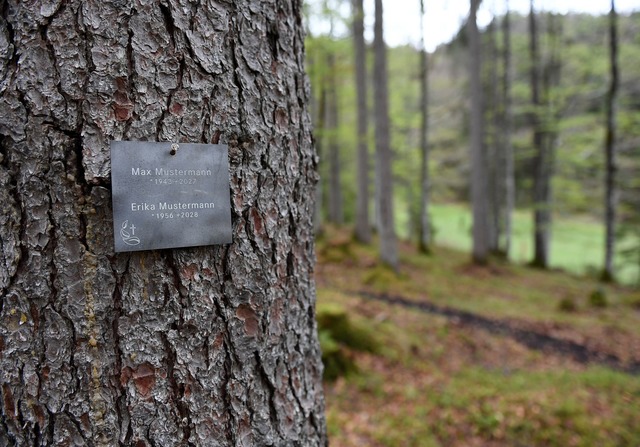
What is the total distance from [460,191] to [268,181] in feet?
95.7

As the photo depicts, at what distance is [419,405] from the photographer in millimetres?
3918

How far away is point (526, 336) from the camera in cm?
651

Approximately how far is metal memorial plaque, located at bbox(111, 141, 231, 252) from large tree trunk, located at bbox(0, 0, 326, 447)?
1.5 inches

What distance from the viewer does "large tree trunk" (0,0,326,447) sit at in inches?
36.7

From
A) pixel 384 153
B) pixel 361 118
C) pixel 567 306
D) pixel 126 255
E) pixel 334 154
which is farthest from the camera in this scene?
pixel 334 154

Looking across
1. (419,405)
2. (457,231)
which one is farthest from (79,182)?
(457,231)

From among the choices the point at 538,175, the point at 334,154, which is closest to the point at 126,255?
the point at 334,154

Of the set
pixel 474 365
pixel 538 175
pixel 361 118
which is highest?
pixel 361 118

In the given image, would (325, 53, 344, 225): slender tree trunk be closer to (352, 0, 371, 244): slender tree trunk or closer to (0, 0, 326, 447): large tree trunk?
(352, 0, 371, 244): slender tree trunk

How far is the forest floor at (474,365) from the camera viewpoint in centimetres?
349

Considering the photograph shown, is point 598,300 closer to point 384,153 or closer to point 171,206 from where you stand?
point 384,153

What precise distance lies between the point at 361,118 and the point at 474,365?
908 centimetres

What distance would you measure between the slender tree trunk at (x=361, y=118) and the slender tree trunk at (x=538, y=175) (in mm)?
6248

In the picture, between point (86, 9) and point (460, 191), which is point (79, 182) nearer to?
point (86, 9)
